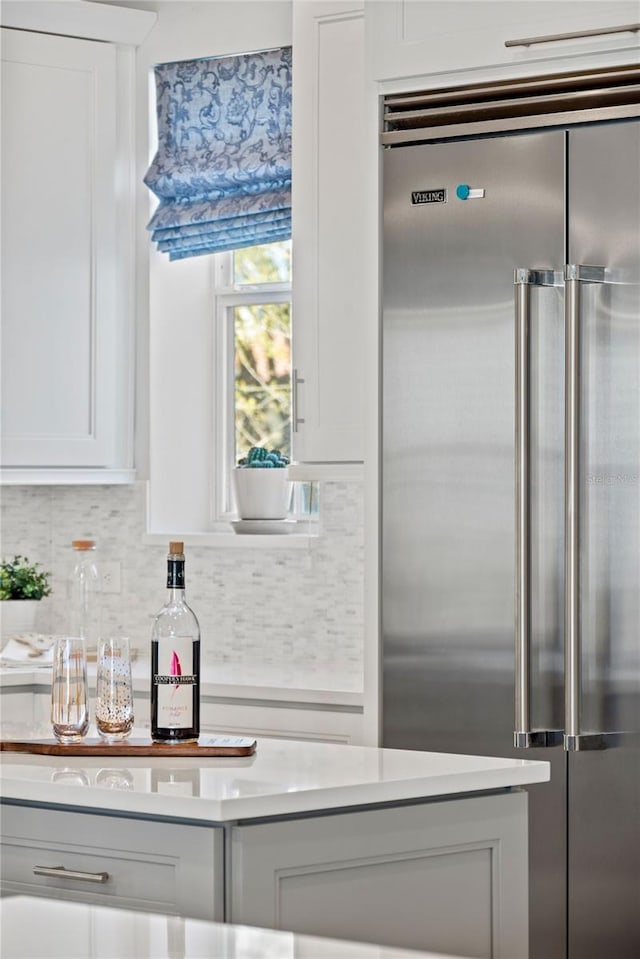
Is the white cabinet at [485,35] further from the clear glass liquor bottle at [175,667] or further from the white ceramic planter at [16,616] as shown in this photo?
the white ceramic planter at [16,616]

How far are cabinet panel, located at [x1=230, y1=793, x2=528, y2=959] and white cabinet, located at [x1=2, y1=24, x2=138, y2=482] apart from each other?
2174mm

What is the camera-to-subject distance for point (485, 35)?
279 cm

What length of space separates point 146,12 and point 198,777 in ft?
9.20

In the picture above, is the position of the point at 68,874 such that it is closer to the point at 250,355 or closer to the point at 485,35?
the point at 485,35

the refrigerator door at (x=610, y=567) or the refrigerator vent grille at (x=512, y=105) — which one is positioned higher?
the refrigerator vent grille at (x=512, y=105)

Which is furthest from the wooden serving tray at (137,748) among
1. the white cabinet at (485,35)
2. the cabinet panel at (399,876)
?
the white cabinet at (485,35)

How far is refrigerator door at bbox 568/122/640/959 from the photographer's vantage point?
2.59m

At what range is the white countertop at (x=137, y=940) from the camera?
3.40 ft

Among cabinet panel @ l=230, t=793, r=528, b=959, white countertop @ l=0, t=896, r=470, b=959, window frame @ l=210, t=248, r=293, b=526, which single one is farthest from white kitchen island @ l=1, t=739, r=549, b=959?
window frame @ l=210, t=248, r=293, b=526

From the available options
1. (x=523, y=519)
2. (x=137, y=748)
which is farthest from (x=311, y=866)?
(x=523, y=519)

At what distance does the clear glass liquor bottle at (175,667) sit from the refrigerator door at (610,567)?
0.95 metres

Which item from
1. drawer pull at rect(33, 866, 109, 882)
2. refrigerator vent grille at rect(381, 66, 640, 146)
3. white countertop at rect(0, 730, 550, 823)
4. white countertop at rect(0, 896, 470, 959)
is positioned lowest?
drawer pull at rect(33, 866, 109, 882)

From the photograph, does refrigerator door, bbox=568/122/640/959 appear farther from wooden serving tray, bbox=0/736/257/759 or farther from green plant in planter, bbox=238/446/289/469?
green plant in planter, bbox=238/446/289/469

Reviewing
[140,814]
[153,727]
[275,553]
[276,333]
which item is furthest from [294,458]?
[140,814]
